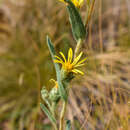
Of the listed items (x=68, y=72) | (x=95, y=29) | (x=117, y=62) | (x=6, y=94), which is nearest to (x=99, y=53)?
(x=117, y=62)

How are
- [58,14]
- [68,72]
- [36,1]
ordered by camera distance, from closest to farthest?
1. [68,72]
2. [58,14]
3. [36,1]

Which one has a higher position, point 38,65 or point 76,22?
point 76,22

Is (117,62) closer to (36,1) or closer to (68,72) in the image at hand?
(36,1)

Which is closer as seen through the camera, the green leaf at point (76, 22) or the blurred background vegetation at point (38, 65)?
the green leaf at point (76, 22)

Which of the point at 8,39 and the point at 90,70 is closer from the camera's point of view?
the point at 90,70

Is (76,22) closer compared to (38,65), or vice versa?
(76,22)

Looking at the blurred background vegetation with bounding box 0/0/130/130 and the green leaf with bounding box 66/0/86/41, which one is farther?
the blurred background vegetation with bounding box 0/0/130/130

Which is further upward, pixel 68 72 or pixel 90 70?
pixel 68 72

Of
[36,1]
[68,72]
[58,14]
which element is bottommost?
[68,72]

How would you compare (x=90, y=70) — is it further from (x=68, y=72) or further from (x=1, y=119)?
(x=68, y=72)

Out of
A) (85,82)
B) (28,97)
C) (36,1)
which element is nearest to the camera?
(85,82)
